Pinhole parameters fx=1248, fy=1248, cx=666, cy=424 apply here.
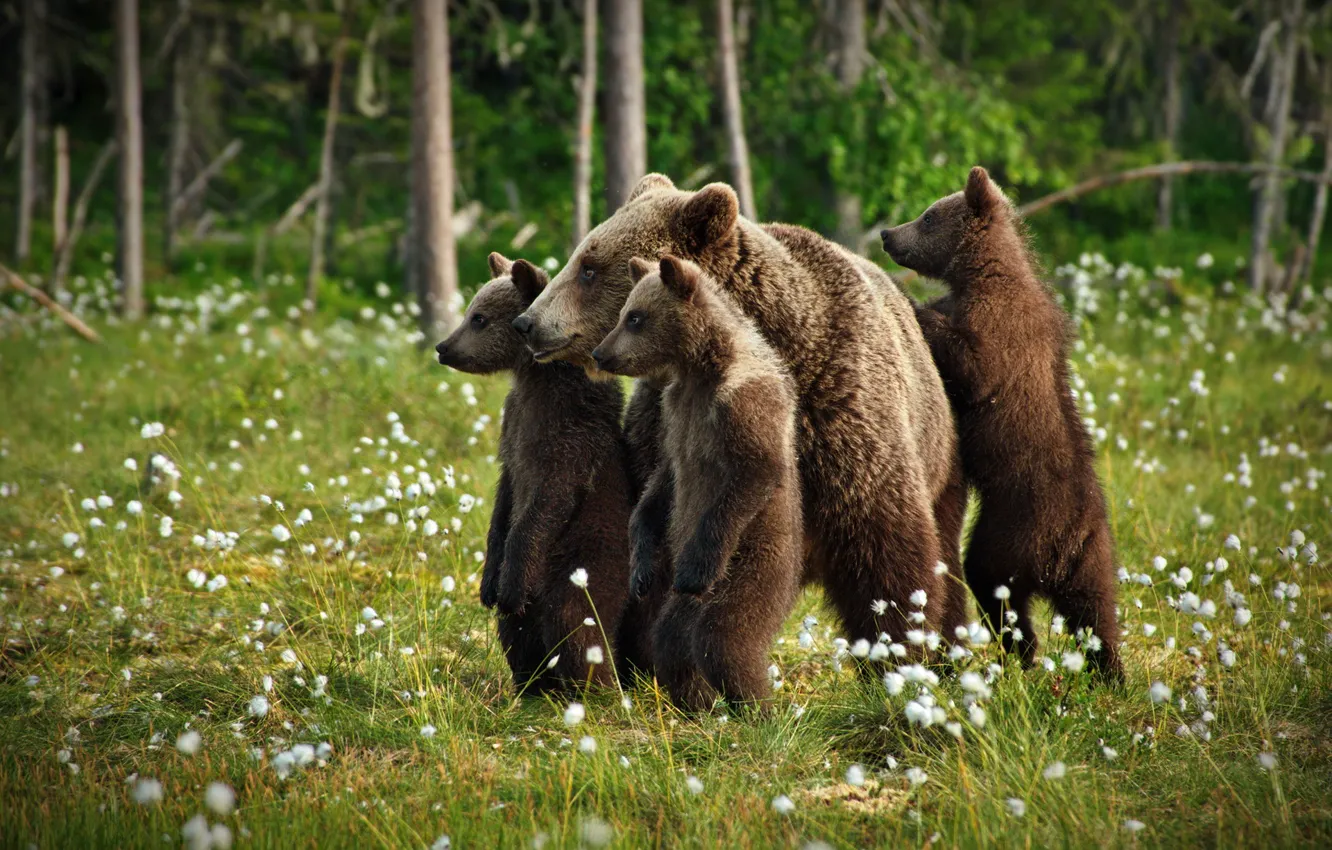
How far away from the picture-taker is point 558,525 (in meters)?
4.94

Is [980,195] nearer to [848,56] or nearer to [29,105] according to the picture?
[848,56]

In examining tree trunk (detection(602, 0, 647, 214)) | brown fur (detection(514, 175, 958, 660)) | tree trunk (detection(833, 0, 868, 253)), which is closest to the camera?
brown fur (detection(514, 175, 958, 660))

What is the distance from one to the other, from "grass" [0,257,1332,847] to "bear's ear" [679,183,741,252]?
5.36 ft

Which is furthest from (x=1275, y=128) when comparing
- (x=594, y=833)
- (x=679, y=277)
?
(x=594, y=833)

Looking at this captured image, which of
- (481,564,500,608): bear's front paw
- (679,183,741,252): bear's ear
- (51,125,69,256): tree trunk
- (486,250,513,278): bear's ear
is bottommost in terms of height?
(481,564,500,608): bear's front paw

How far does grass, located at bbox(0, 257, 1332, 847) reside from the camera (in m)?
3.63

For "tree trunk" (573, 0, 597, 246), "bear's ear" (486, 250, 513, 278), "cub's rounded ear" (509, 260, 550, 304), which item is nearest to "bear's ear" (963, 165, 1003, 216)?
"cub's rounded ear" (509, 260, 550, 304)

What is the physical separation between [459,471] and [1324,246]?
23.1 m

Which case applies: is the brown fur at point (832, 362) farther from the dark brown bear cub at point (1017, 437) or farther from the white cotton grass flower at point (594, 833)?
the white cotton grass flower at point (594, 833)

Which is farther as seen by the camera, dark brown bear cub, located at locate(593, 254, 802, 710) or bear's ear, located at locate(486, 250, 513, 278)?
bear's ear, located at locate(486, 250, 513, 278)

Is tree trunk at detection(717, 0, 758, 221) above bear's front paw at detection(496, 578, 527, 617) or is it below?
above

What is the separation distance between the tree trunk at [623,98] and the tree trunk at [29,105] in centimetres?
1311

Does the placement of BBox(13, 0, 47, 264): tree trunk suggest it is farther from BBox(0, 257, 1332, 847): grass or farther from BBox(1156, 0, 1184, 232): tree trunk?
BBox(1156, 0, 1184, 232): tree trunk

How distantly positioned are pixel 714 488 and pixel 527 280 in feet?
5.03
